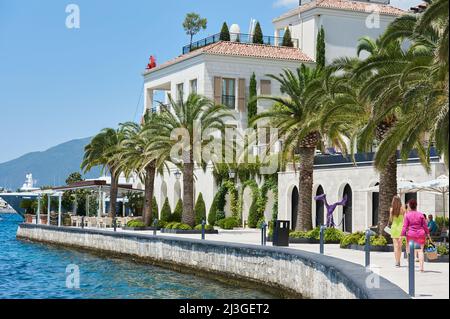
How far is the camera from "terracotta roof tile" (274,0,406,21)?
62062 millimetres

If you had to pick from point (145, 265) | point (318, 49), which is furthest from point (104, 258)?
point (318, 49)

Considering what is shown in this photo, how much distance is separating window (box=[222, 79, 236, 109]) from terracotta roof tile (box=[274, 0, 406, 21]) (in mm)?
7783

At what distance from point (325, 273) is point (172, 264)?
14.9 metres

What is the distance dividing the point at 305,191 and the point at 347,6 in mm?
29629

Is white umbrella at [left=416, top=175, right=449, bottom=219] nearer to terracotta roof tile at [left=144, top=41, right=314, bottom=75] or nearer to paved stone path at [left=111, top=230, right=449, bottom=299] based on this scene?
paved stone path at [left=111, top=230, right=449, bottom=299]

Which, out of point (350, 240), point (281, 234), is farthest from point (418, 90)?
point (281, 234)

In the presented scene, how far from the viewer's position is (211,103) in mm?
45375

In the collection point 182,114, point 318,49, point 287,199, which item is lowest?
point 287,199

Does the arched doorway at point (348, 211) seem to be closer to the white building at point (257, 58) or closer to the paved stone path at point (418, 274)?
the white building at point (257, 58)

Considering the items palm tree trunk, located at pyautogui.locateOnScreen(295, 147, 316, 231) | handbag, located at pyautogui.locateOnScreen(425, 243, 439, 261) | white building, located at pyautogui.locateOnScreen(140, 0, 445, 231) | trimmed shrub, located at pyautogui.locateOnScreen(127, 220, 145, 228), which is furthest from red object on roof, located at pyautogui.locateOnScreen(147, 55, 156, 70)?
handbag, located at pyautogui.locateOnScreen(425, 243, 439, 261)

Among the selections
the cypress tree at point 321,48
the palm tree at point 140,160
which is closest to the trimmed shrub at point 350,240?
the palm tree at point 140,160

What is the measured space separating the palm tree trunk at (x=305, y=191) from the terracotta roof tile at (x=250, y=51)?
24460mm

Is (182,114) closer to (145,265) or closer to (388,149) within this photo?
(145,265)

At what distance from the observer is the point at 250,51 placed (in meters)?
61.9
